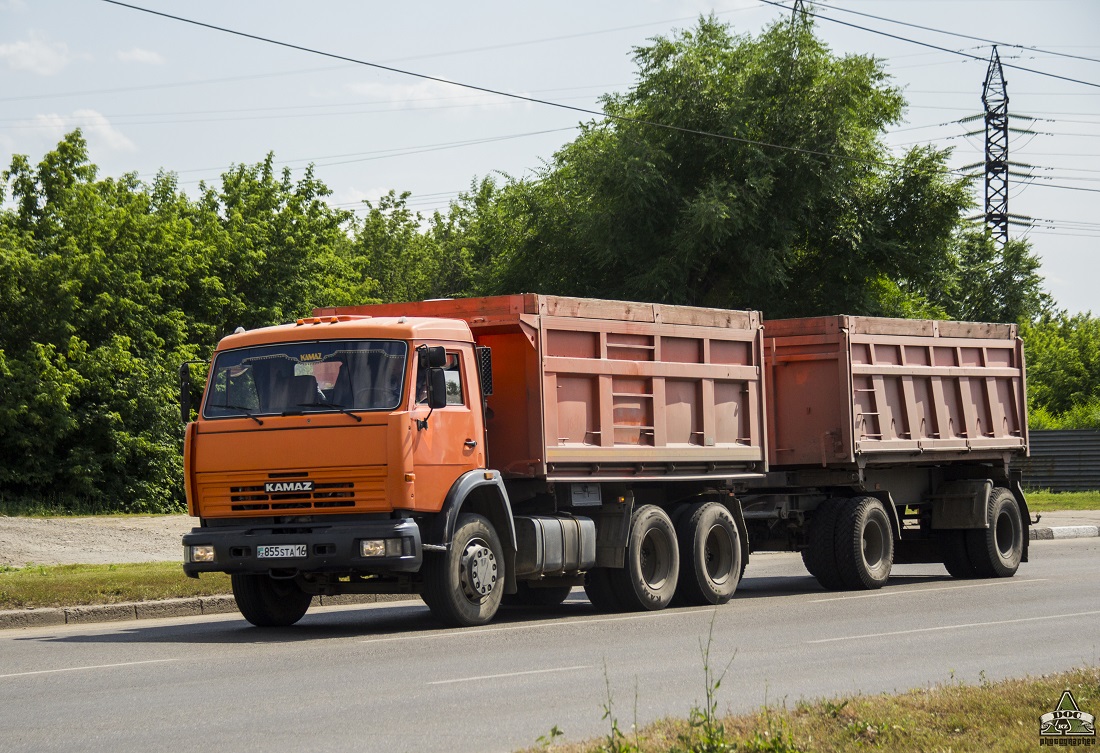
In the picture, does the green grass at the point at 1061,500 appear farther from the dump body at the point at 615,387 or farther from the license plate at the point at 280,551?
the license plate at the point at 280,551

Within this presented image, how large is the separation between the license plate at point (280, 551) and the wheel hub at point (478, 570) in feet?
4.79

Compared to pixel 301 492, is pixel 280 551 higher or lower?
lower

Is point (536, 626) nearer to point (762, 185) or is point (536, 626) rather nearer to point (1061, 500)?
point (762, 185)

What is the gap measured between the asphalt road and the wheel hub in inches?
18.3

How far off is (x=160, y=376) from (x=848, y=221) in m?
15.1

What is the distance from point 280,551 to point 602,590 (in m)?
3.99

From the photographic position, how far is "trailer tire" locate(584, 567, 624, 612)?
50.4 ft

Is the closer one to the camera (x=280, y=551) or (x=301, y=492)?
(x=280, y=551)

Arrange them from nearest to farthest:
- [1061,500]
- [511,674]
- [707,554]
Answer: [511,674] < [707,554] < [1061,500]

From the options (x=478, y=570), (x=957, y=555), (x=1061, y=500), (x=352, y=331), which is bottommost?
(x=957, y=555)

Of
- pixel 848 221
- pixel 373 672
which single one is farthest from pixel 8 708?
pixel 848 221

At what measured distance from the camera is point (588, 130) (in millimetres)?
34688

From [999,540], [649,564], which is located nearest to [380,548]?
[649,564]

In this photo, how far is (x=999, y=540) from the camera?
1994 cm
